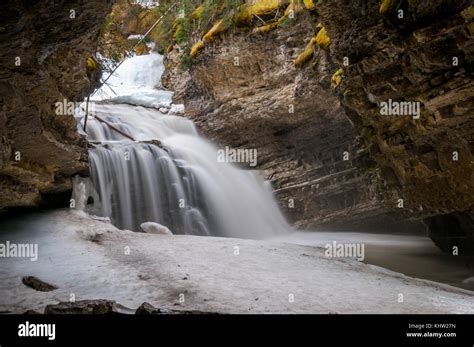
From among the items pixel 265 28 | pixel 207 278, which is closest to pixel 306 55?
pixel 265 28

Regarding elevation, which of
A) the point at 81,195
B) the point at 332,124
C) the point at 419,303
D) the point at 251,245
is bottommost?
the point at 419,303

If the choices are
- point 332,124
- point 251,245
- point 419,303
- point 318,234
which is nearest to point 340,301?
point 419,303

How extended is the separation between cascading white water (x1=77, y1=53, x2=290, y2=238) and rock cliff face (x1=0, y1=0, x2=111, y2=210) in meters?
1.99

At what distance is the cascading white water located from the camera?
13323 millimetres

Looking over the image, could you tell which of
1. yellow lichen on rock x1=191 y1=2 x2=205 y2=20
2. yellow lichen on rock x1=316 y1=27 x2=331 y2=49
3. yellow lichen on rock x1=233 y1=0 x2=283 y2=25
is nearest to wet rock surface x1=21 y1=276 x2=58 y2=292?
yellow lichen on rock x1=316 y1=27 x2=331 y2=49

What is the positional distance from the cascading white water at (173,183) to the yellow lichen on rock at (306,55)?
16.7 feet

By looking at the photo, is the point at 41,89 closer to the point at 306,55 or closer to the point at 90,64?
the point at 90,64

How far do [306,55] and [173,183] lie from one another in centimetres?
695

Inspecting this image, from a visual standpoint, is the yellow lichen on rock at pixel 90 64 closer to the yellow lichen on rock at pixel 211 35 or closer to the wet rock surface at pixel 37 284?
the yellow lichen on rock at pixel 211 35

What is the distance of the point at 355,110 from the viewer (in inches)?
385

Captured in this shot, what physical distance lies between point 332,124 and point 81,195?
32.6ft

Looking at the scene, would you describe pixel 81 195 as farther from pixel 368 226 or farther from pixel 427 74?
pixel 368 226

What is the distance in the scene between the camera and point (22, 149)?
8695 mm

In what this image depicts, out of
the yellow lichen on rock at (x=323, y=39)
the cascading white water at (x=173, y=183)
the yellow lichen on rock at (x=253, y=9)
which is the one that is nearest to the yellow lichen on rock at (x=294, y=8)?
the yellow lichen on rock at (x=253, y=9)
